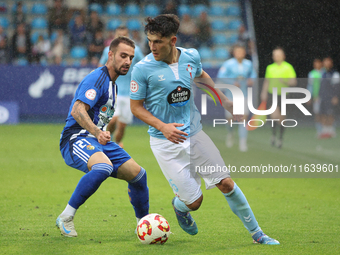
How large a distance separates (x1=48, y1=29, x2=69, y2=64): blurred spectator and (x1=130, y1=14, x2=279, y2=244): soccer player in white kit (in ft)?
41.8

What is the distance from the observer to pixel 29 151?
32.4ft

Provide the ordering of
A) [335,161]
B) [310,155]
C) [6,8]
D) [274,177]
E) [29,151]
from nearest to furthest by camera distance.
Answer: [274,177] → [335,161] → [310,155] → [29,151] → [6,8]

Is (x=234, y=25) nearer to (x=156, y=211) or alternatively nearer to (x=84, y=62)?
(x=84, y=62)

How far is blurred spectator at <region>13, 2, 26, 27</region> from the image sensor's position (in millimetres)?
17078

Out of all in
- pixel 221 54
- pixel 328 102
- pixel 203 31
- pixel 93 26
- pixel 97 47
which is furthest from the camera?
pixel 221 54

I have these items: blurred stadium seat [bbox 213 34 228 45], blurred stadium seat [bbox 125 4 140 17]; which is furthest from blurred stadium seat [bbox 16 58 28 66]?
blurred stadium seat [bbox 213 34 228 45]

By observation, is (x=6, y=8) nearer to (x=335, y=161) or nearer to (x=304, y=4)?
(x=304, y=4)

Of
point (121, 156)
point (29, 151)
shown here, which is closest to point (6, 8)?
point (29, 151)

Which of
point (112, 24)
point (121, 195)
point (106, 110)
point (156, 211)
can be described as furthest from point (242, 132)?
point (112, 24)

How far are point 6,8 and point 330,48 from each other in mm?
12497

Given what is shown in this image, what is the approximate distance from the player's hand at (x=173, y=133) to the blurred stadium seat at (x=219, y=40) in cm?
1549

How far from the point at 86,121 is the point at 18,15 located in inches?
573

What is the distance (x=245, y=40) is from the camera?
1714cm

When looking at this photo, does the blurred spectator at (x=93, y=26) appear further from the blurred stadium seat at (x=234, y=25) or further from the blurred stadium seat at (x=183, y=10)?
the blurred stadium seat at (x=234, y=25)
